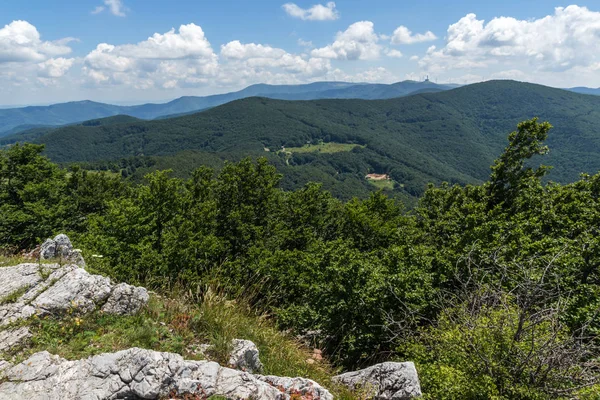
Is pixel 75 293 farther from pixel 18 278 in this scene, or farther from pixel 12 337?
pixel 18 278

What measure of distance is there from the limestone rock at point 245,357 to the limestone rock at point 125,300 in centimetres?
227

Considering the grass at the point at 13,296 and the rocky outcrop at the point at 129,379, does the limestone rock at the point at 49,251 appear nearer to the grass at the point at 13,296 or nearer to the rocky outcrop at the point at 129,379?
the grass at the point at 13,296

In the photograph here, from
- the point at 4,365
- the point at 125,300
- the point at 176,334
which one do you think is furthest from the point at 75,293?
the point at 176,334

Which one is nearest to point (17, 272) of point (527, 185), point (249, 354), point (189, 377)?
point (189, 377)

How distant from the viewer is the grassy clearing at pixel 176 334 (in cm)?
570

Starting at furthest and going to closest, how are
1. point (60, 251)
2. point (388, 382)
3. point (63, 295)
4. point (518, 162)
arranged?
point (518, 162) → point (60, 251) → point (388, 382) → point (63, 295)

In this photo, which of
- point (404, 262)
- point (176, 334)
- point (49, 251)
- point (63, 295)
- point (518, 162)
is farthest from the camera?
point (518, 162)

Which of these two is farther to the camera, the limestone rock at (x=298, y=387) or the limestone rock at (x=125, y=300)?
the limestone rock at (x=125, y=300)

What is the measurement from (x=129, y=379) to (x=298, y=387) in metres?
2.84

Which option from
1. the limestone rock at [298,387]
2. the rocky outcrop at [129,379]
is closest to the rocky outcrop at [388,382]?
A: the limestone rock at [298,387]

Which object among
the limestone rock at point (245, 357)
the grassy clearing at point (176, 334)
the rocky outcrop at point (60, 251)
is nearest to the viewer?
the grassy clearing at point (176, 334)

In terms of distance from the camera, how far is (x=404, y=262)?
12.1 meters

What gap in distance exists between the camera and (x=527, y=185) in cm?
1781

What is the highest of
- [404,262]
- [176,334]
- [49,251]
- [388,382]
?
[49,251]
